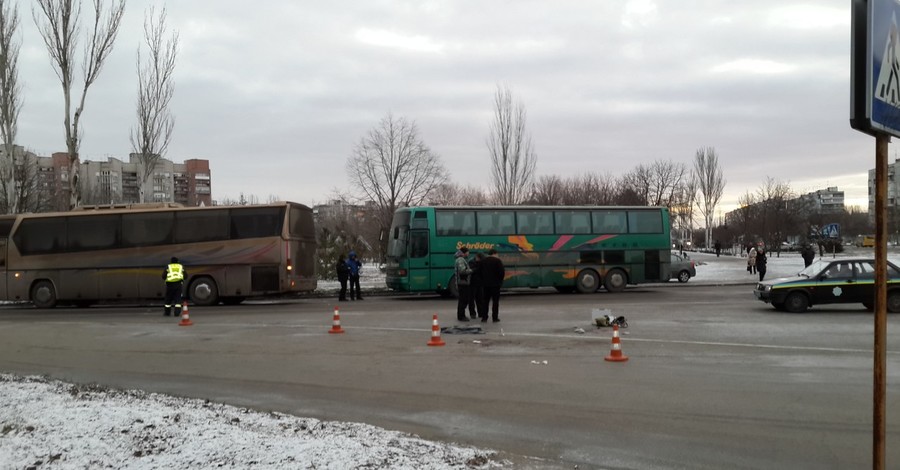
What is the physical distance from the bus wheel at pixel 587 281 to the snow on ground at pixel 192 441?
2073 cm

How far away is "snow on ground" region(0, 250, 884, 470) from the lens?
16.4 feet

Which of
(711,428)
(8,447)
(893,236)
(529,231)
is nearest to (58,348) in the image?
(8,447)

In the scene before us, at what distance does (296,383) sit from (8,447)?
4.16 meters

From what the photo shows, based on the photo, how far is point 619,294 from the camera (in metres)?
25.8

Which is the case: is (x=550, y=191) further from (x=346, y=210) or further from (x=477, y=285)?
(x=477, y=285)

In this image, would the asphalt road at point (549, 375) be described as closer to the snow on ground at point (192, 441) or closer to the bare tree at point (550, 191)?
the snow on ground at point (192, 441)

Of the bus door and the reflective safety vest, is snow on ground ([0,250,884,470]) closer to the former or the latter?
the reflective safety vest

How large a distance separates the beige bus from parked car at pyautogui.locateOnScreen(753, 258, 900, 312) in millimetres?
15572

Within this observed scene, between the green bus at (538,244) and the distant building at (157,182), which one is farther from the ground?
the distant building at (157,182)

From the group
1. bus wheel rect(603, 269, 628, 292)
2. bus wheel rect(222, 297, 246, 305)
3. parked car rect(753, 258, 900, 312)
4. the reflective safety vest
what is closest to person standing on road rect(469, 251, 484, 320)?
parked car rect(753, 258, 900, 312)

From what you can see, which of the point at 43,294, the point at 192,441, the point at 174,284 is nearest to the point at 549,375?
the point at 192,441

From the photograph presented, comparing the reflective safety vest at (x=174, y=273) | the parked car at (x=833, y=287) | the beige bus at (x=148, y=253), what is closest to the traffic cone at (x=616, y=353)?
the parked car at (x=833, y=287)

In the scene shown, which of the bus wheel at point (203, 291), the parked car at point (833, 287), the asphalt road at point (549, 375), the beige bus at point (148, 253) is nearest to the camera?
the asphalt road at point (549, 375)

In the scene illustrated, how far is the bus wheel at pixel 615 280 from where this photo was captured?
26609mm
